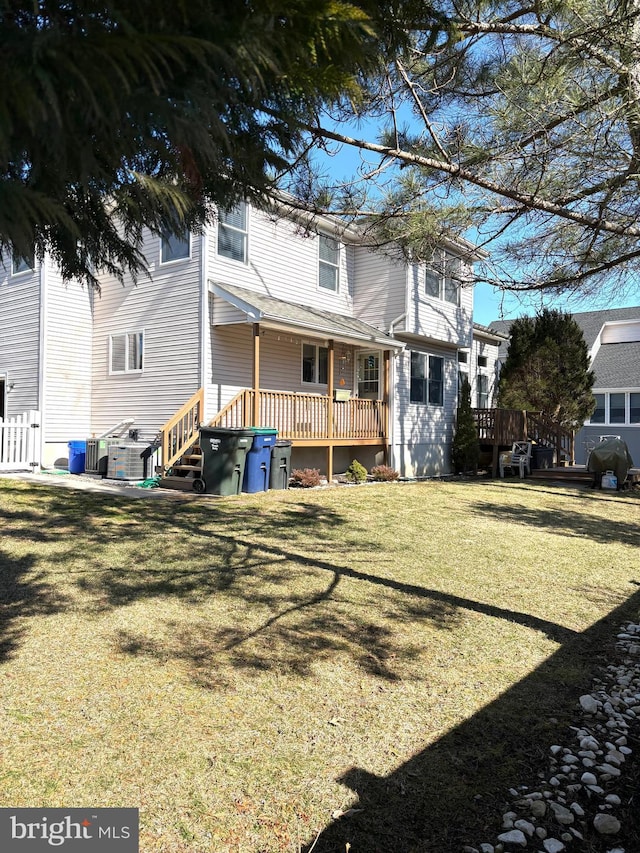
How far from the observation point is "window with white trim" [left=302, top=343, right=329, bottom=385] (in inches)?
632

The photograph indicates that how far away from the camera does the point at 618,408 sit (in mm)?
24625

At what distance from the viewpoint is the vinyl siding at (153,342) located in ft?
43.3

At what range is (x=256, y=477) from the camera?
11.6 metres

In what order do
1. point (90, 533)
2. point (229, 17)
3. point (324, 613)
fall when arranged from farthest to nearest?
point (90, 533) < point (324, 613) < point (229, 17)

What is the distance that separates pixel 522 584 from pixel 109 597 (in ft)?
12.9

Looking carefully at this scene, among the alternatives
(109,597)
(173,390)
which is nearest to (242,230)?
(173,390)

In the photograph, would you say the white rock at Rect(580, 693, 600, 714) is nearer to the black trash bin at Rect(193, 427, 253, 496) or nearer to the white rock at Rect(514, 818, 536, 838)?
the white rock at Rect(514, 818, 536, 838)

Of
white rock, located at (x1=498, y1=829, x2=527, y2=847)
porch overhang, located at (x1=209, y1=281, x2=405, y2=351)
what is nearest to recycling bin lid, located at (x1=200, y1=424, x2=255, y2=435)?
porch overhang, located at (x1=209, y1=281, x2=405, y2=351)

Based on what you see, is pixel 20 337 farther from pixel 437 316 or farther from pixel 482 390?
pixel 482 390

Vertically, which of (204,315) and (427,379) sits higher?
(204,315)

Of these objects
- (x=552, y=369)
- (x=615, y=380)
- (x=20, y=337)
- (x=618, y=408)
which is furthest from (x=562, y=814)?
(x=615, y=380)

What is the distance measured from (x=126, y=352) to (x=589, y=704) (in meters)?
13.3

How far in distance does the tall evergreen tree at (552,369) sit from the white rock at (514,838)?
1799 centimetres

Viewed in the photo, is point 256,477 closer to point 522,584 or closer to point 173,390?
point 173,390
